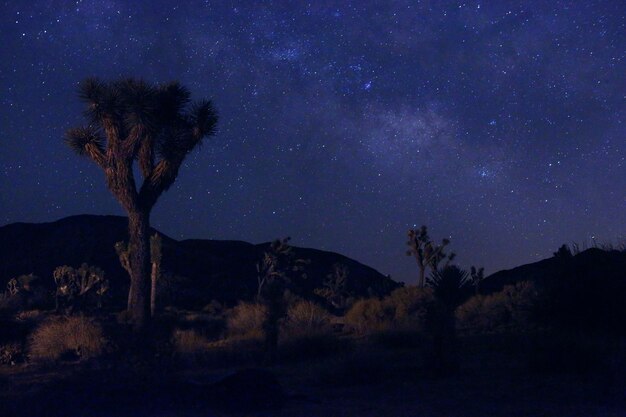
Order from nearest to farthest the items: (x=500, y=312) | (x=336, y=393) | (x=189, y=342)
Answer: (x=336, y=393)
(x=189, y=342)
(x=500, y=312)

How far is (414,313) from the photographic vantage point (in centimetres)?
2669

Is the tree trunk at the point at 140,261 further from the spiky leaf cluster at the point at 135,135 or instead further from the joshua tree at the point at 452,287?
the joshua tree at the point at 452,287

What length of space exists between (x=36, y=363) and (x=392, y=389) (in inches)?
397

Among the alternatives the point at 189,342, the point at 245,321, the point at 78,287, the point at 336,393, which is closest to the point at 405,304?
the point at 245,321

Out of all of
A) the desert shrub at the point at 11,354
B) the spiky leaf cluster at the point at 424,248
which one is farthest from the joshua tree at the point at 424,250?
the desert shrub at the point at 11,354

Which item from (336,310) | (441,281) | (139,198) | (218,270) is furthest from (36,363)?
(218,270)

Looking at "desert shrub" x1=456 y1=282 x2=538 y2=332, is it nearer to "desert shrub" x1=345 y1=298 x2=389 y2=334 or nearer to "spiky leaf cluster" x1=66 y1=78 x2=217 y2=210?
"desert shrub" x1=345 y1=298 x2=389 y2=334

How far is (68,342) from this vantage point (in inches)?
760

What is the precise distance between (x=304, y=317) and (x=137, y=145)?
24.7ft

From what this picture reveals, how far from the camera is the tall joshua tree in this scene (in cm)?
2231

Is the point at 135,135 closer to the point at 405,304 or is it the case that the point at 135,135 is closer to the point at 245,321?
the point at 245,321

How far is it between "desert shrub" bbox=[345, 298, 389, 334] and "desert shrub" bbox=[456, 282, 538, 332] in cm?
291

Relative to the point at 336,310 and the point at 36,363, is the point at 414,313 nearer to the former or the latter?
the point at 36,363

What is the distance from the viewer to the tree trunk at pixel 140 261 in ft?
73.4
